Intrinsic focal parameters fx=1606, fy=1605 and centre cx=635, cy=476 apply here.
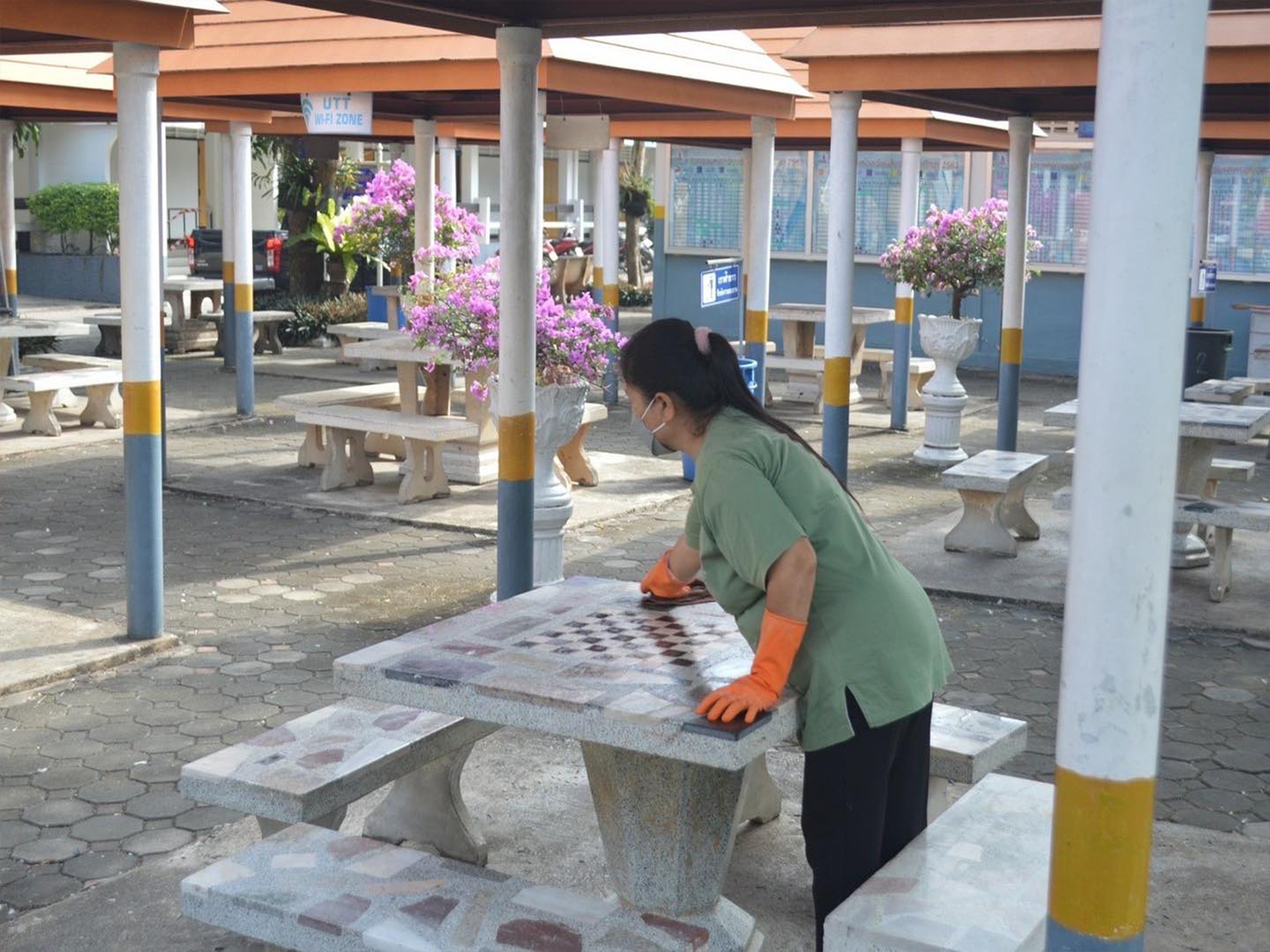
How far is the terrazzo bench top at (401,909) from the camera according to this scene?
346 cm

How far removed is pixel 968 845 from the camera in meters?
3.81

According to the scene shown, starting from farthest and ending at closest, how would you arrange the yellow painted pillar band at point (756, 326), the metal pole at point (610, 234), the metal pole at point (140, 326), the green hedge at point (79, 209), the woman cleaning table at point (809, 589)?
the green hedge at point (79, 209), the metal pole at point (610, 234), the yellow painted pillar band at point (756, 326), the metal pole at point (140, 326), the woman cleaning table at point (809, 589)

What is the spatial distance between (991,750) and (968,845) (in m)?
0.76

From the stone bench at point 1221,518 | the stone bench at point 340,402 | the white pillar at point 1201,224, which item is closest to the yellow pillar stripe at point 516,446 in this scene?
the stone bench at point 1221,518

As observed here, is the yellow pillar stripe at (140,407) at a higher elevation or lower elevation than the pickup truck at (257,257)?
lower

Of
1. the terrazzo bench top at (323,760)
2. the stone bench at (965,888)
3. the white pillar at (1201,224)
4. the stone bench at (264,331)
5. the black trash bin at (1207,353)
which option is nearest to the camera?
the stone bench at (965,888)

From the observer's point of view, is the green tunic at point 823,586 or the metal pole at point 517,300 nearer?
the green tunic at point 823,586

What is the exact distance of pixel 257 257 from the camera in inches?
1019

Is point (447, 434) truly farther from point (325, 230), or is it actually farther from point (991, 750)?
point (325, 230)

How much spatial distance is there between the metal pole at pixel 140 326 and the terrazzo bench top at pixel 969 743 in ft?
12.0

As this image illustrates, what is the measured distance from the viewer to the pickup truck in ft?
79.6

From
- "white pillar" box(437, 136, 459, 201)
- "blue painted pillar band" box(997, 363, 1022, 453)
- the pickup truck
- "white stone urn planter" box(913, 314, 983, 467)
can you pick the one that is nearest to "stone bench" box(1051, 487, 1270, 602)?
"blue painted pillar band" box(997, 363, 1022, 453)

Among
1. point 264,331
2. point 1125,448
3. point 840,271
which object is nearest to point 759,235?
point 840,271

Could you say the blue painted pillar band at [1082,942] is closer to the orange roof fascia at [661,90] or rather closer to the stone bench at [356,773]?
the stone bench at [356,773]
